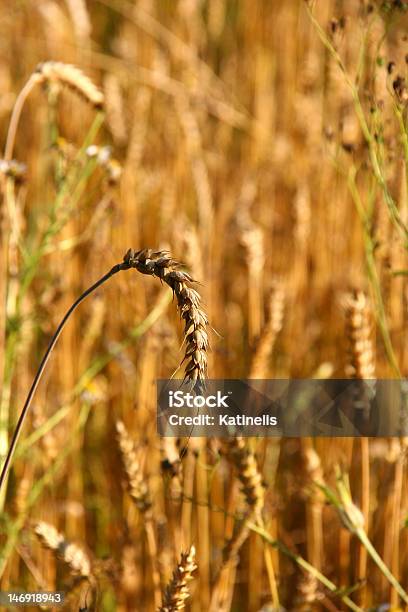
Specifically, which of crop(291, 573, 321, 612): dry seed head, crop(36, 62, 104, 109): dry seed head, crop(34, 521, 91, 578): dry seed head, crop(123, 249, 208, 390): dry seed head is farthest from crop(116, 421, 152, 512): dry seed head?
crop(36, 62, 104, 109): dry seed head

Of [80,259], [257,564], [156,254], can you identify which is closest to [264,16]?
[80,259]

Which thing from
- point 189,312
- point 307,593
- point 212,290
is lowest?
point 307,593

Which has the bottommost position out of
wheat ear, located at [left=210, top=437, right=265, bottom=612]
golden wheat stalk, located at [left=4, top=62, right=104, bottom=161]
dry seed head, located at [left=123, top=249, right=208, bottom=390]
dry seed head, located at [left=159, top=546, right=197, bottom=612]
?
dry seed head, located at [left=159, top=546, right=197, bottom=612]

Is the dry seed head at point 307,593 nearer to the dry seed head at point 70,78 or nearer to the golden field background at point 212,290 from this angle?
the golden field background at point 212,290

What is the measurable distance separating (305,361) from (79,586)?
776 millimetres

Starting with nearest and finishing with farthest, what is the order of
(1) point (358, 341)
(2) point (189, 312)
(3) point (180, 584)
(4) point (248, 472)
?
(2) point (189, 312)
(3) point (180, 584)
(4) point (248, 472)
(1) point (358, 341)

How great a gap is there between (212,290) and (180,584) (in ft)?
2.69

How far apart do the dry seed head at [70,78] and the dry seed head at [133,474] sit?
44cm

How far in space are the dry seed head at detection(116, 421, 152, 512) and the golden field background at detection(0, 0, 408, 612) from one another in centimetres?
2

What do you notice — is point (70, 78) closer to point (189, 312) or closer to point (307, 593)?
point (189, 312)

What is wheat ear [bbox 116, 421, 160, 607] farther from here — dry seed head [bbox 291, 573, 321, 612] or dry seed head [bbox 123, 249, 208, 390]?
dry seed head [bbox 123, 249, 208, 390]

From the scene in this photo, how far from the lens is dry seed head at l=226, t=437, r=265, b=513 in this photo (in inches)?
33.8

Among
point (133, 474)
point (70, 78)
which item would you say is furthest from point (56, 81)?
point (133, 474)

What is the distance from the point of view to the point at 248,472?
86cm
